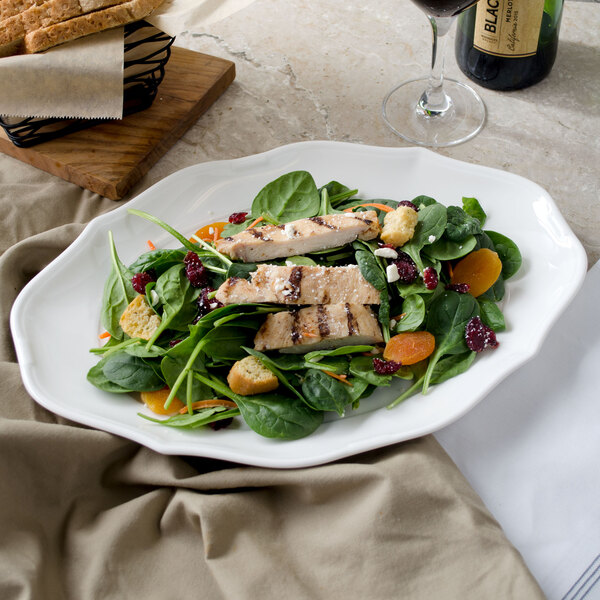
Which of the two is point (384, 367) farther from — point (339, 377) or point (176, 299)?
point (176, 299)

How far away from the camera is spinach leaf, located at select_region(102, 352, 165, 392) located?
1.58m

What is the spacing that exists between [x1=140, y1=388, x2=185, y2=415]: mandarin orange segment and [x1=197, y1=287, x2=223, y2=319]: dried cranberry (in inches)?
8.1

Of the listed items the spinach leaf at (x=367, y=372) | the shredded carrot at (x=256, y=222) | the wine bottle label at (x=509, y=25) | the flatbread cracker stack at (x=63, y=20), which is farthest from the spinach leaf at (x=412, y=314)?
the flatbread cracker stack at (x=63, y=20)

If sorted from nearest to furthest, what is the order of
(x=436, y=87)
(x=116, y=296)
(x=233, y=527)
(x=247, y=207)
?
(x=233, y=527)
(x=116, y=296)
(x=247, y=207)
(x=436, y=87)

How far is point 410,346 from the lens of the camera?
1567 millimetres

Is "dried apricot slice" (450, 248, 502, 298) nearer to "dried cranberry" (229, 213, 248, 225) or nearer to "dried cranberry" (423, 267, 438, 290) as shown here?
"dried cranberry" (423, 267, 438, 290)

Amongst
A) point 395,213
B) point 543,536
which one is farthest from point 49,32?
point 543,536

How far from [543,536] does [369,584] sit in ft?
1.25

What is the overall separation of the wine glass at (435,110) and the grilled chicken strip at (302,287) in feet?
2.83

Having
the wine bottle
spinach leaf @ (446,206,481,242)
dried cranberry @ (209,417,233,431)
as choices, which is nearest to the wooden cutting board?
the wine bottle

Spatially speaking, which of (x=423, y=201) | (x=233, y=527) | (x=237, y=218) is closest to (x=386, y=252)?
(x=423, y=201)

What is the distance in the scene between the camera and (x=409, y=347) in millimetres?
1566

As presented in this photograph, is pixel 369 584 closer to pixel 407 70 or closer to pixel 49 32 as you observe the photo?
pixel 49 32

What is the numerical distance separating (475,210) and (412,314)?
431 mm
